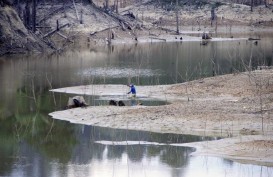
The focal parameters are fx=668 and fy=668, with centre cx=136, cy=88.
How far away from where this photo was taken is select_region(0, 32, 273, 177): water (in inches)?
922

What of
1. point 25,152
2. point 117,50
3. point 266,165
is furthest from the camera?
point 117,50

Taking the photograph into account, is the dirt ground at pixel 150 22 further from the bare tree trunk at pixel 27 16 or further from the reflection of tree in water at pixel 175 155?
the reflection of tree in water at pixel 175 155

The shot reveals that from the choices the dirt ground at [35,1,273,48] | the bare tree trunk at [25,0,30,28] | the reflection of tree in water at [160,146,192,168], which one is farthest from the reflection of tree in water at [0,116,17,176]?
the bare tree trunk at [25,0,30,28]

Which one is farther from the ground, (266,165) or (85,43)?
(85,43)

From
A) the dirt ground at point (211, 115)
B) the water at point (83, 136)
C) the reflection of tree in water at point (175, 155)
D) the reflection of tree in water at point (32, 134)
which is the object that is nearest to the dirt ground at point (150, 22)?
the water at point (83, 136)

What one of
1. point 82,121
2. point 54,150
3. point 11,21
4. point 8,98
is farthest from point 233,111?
point 11,21

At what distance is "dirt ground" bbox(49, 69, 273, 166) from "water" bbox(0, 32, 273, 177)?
0.88m

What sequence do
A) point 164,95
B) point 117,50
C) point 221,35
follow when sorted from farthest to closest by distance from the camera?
point 221,35 → point 117,50 → point 164,95

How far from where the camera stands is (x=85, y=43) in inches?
3172

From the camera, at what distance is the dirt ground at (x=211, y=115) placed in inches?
1015

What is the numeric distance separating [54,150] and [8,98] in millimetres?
13669

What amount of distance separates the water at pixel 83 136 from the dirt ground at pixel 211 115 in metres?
0.88

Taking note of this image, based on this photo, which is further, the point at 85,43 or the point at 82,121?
the point at 85,43

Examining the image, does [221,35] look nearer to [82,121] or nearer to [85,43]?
[85,43]
